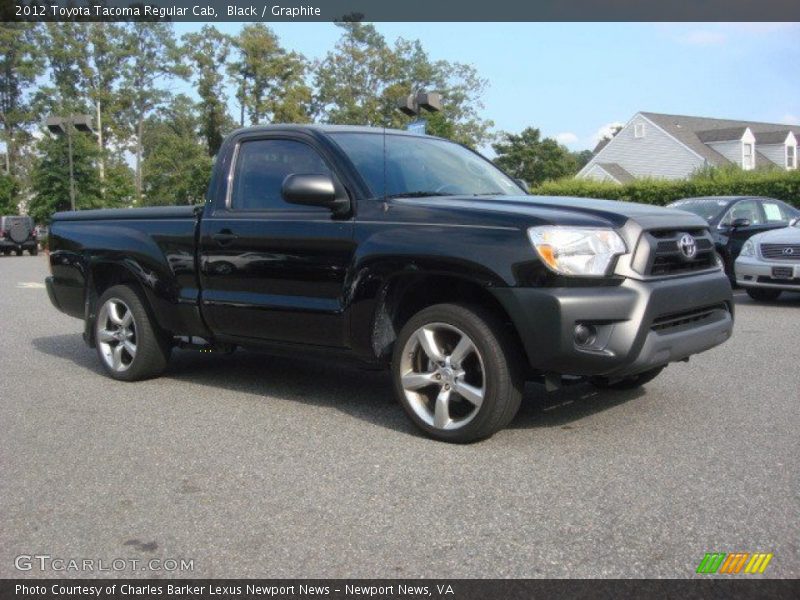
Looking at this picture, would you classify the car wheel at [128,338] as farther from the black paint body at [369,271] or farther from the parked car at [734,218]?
the parked car at [734,218]

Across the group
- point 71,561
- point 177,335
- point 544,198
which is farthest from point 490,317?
point 177,335

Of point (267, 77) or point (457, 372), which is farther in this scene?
point (267, 77)

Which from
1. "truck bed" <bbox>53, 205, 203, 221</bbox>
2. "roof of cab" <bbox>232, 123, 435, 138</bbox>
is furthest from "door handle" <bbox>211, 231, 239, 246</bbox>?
"roof of cab" <bbox>232, 123, 435, 138</bbox>

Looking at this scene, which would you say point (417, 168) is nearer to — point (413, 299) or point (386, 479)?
point (413, 299)

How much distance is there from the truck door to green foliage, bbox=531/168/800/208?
1842 centimetres

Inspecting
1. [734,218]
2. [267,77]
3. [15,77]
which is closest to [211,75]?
[267,77]

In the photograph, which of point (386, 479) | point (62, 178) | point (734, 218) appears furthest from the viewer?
point (62, 178)

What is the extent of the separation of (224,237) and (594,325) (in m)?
2.66

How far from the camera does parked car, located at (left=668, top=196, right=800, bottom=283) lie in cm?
1328

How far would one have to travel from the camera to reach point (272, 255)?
562 cm

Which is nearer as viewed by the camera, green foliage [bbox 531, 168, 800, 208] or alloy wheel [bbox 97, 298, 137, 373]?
alloy wheel [bbox 97, 298, 137, 373]

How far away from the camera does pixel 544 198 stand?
5344 millimetres

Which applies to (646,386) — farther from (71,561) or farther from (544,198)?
(71,561)

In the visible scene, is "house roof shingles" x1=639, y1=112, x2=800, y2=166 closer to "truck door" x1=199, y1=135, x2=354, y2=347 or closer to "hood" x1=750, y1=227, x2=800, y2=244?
"hood" x1=750, y1=227, x2=800, y2=244
